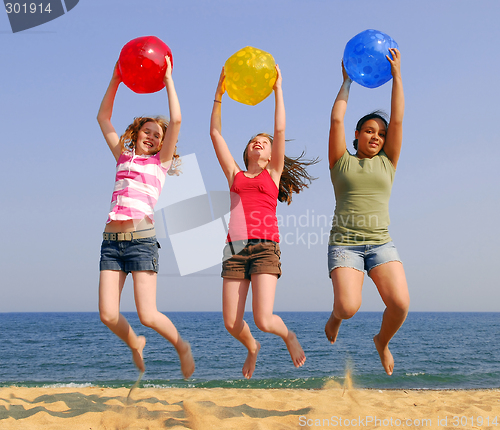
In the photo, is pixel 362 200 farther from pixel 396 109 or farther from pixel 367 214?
pixel 396 109

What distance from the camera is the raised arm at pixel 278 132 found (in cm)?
446

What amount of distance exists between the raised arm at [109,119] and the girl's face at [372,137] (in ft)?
9.11

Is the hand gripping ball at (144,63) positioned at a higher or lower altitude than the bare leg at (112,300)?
higher

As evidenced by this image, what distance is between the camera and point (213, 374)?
1755 cm

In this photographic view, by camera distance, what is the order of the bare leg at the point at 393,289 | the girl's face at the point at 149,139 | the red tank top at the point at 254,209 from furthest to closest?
1. the girl's face at the point at 149,139
2. the red tank top at the point at 254,209
3. the bare leg at the point at 393,289

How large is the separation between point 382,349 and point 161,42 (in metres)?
4.14

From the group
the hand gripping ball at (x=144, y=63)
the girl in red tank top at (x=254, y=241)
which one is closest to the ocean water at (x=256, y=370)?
the girl in red tank top at (x=254, y=241)

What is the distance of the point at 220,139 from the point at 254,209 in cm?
99

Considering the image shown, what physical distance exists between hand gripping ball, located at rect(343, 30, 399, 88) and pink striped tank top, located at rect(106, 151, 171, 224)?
2.29m

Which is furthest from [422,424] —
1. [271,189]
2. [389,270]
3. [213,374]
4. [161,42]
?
[213,374]

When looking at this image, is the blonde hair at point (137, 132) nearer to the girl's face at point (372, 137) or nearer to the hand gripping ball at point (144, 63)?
the hand gripping ball at point (144, 63)

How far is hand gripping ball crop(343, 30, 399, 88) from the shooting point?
423 cm

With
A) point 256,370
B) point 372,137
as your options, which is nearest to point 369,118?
point 372,137

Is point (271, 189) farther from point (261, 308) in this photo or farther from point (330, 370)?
point (330, 370)
